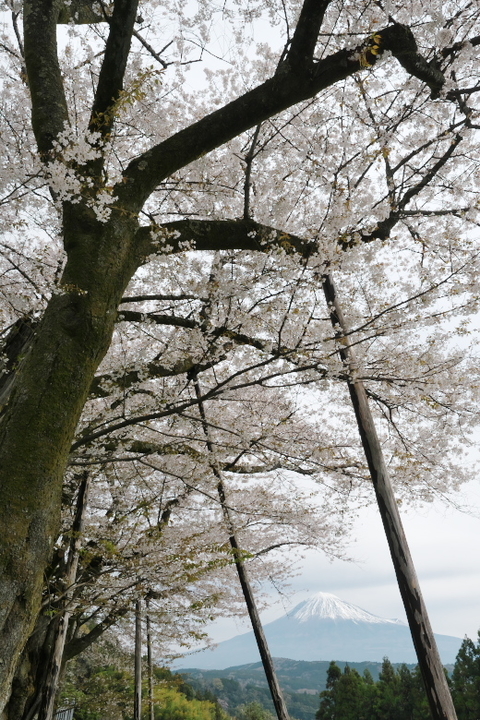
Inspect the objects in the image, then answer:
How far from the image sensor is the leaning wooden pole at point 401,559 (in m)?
3.64

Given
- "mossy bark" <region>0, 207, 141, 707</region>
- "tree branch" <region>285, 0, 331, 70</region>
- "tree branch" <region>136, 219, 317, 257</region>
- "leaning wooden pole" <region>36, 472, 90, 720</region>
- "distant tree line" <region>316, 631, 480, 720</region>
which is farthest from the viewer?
"distant tree line" <region>316, 631, 480, 720</region>

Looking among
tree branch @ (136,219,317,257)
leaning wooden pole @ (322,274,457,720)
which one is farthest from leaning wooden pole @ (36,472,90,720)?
tree branch @ (136,219,317,257)

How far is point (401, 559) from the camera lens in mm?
4188

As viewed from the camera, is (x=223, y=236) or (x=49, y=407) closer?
(x=49, y=407)

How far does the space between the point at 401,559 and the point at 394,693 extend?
18.7m

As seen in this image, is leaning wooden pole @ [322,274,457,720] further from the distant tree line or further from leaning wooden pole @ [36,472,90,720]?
the distant tree line

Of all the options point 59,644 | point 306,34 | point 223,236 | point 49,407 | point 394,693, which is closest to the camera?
point 49,407

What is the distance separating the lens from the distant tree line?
15844 millimetres

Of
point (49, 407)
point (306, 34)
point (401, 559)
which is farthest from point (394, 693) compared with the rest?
point (306, 34)

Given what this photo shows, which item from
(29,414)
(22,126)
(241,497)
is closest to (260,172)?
(22,126)

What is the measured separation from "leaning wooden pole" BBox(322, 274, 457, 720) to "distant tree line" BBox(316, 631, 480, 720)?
1599cm

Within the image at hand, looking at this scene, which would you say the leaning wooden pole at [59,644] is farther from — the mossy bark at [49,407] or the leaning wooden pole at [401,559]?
the leaning wooden pole at [401,559]

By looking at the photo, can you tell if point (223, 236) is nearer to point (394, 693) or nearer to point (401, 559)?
point (401, 559)

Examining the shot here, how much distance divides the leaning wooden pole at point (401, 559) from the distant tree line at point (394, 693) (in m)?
16.0
